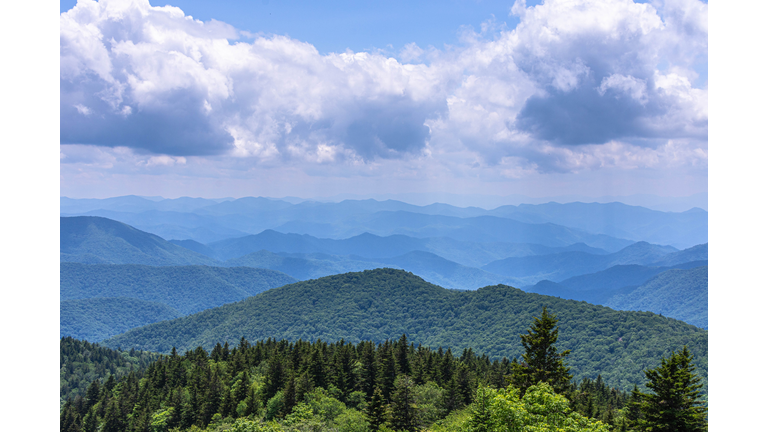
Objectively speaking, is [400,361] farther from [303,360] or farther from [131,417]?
[131,417]

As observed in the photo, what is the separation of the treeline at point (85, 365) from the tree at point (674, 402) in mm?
158858

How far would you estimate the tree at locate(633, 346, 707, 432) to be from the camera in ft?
86.6

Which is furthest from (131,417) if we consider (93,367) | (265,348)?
(93,367)

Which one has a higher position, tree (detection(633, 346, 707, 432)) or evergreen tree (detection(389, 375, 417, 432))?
tree (detection(633, 346, 707, 432))

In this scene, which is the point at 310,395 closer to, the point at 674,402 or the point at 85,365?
the point at 674,402

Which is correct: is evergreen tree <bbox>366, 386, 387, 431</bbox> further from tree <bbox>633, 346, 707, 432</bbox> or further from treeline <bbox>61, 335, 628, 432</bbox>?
tree <bbox>633, 346, 707, 432</bbox>

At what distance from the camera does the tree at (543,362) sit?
32969 millimetres

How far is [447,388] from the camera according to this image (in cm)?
6031

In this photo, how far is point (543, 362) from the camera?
33.6m

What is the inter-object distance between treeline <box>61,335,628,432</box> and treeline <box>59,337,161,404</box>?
80464 mm

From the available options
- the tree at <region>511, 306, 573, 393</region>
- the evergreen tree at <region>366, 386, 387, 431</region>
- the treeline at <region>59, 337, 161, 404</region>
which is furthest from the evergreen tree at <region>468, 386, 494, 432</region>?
the treeline at <region>59, 337, 161, 404</region>

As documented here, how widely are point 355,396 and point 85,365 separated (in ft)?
491
